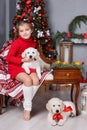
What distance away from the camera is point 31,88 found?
314 cm

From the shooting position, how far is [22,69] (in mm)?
3236

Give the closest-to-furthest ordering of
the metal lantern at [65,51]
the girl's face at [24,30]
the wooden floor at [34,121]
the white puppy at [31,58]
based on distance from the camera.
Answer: the wooden floor at [34,121]
the white puppy at [31,58]
the girl's face at [24,30]
the metal lantern at [65,51]

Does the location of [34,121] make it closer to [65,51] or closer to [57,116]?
[57,116]

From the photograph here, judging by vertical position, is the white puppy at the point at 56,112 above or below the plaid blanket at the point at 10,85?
below

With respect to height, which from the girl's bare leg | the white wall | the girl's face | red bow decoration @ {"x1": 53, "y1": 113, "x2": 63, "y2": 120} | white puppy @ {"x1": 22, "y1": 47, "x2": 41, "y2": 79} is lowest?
red bow decoration @ {"x1": 53, "y1": 113, "x2": 63, "y2": 120}

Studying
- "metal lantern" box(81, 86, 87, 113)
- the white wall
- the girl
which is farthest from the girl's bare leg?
the white wall

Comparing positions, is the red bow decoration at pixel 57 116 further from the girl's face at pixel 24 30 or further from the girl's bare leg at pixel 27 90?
the girl's face at pixel 24 30

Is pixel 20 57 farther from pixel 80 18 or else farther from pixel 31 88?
pixel 80 18

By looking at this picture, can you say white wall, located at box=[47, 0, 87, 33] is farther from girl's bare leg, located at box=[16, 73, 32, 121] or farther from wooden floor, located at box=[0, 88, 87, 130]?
girl's bare leg, located at box=[16, 73, 32, 121]

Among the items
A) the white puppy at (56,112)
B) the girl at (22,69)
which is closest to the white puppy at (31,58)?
the girl at (22,69)

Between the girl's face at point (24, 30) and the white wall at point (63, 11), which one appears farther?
the white wall at point (63, 11)

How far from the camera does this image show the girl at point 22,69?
3.13 meters

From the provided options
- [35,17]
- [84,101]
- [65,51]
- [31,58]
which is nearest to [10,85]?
[31,58]

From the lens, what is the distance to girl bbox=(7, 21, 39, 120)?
313 centimetres
